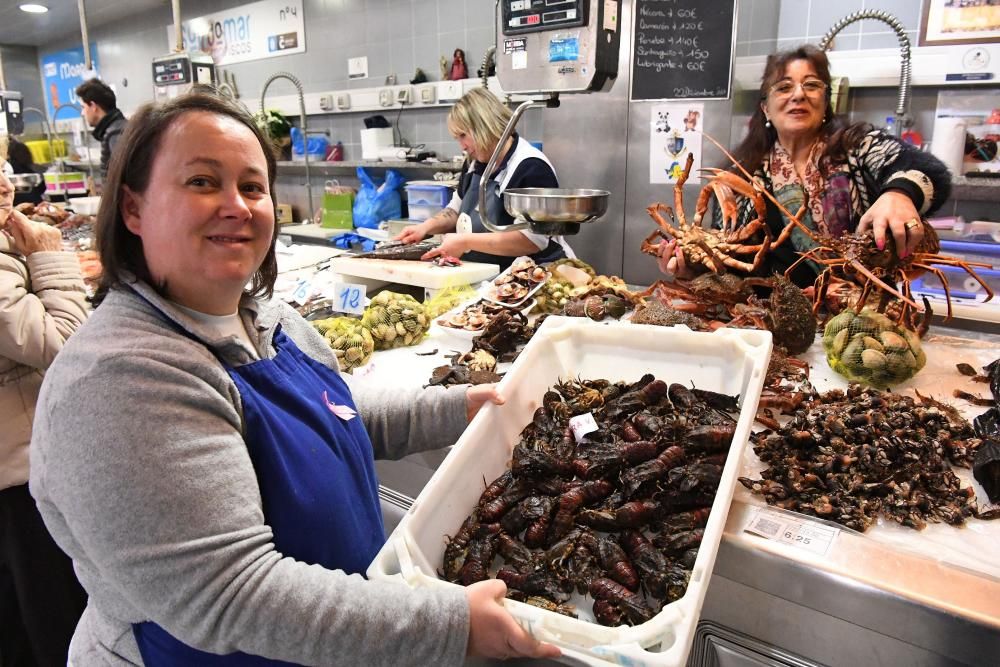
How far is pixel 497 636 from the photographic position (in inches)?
40.3

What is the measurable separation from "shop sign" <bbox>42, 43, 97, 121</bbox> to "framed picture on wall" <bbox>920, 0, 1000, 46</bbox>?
39.2 ft

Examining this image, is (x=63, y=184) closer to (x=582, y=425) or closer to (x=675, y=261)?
(x=675, y=261)

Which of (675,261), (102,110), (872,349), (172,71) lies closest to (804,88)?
(675,261)

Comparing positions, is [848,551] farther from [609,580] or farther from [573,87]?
[573,87]

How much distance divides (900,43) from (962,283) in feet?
4.75

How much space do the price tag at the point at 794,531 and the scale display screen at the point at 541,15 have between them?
2119 mm

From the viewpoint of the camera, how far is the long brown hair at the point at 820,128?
8.75 feet

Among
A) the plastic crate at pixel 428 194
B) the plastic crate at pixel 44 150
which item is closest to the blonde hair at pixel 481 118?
the plastic crate at pixel 428 194

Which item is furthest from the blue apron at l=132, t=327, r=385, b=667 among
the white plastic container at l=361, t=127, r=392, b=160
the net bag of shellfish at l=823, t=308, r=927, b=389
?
the white plastic container at l=361, t=127, r=392, b=160

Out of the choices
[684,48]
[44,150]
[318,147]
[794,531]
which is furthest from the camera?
[44,150]

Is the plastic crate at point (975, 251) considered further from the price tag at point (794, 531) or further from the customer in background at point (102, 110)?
the customer in background at point (102, 110)

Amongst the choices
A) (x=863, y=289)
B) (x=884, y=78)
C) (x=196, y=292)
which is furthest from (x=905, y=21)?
(x=196, y=292)

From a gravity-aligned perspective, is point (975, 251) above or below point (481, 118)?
below

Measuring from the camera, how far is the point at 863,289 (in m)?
2.08
